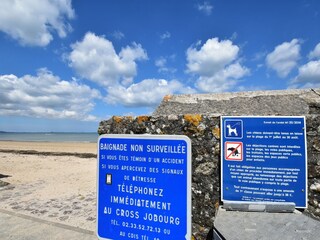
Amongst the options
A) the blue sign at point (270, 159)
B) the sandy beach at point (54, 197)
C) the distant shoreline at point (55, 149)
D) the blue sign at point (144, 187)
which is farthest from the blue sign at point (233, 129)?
the distant shoreline at point (55, 149)

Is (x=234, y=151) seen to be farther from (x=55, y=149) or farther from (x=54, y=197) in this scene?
(x=55, y=149)

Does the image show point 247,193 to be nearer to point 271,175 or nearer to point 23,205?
point 271,175

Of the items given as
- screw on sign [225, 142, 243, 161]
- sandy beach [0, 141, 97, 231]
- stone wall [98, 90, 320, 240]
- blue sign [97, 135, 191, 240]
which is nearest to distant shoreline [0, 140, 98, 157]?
sandy beach [0, 141, 97, 231]

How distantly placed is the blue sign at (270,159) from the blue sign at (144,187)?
0.61 meters

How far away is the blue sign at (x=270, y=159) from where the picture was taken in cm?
204

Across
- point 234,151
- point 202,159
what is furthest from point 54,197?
point 234,151

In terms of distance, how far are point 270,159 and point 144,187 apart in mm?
1009

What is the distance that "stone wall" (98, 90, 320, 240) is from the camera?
2.08 m

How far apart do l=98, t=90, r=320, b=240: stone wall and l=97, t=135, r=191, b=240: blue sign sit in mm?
592

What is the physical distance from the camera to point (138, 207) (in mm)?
1921

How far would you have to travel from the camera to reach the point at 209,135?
92.1 inches

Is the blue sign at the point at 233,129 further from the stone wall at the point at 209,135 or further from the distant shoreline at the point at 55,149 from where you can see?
the distant shoreline at the point at 55,149

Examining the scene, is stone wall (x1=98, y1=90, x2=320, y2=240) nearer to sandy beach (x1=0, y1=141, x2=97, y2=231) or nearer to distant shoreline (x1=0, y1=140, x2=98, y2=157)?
sandy beach (x1=0, y1=141, x2=97, y2=231)

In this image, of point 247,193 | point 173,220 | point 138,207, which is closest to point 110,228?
point 138,207
